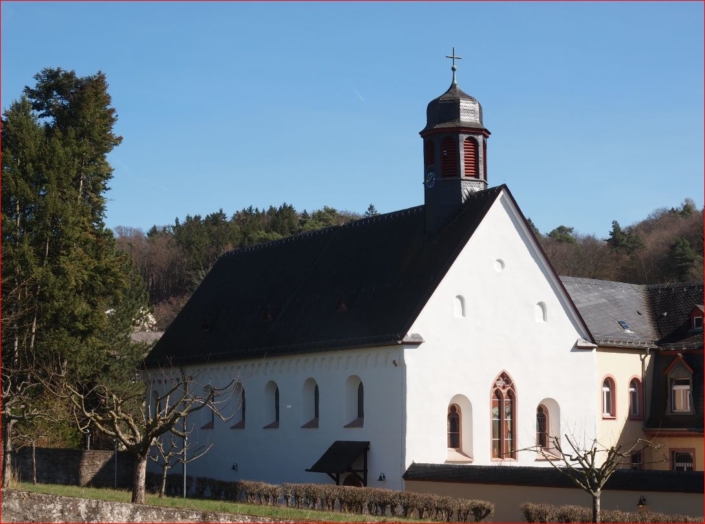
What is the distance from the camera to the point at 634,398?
42.0 meters

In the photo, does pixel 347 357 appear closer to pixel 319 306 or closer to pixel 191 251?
pixel 319 306

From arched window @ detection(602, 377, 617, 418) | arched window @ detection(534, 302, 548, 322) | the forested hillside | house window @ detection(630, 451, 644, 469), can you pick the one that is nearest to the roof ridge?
arched window @ detection(534, 302, 548, 322)

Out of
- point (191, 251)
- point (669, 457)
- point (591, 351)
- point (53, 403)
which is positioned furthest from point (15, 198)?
point (191, 251)

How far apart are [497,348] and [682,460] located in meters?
9.50

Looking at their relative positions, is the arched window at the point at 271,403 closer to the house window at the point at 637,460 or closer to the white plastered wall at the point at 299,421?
the white plastered wall at the point at 299,421

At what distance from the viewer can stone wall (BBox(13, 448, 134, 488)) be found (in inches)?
1658

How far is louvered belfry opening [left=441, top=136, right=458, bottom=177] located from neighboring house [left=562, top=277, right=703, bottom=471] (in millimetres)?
8817

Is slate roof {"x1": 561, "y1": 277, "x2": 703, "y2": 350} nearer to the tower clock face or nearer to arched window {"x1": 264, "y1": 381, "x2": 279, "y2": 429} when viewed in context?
the tower clock face

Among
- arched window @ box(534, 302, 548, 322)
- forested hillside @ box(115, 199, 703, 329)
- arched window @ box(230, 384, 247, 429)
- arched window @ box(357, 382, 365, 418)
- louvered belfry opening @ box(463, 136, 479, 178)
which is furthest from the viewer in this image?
forested hillside @ box(115, 199, 703, 329)

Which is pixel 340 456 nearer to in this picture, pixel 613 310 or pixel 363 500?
pixel 363 500

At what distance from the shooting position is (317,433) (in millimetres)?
36781

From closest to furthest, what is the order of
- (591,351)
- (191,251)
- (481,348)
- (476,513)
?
1. (476,513)
2. (481,348)
3. (591,351)
4. (191,251)

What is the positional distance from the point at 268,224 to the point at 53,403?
62648 millimetres

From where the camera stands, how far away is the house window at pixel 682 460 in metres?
39.7
